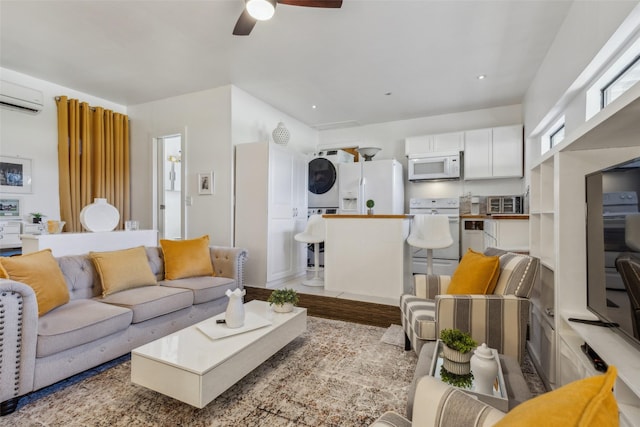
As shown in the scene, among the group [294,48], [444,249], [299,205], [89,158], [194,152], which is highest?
[294,48]

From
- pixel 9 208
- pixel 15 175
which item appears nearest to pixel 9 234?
pixel 9 208

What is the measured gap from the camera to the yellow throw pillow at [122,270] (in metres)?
2.57

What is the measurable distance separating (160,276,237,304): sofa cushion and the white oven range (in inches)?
106

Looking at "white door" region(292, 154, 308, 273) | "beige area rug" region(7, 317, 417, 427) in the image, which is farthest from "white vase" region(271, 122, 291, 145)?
"beige area rug" region(7, 317, 417, 427)

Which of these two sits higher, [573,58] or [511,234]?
[573,58]

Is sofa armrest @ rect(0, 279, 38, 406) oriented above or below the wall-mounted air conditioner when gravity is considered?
below

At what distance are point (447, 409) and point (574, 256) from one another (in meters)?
1.43

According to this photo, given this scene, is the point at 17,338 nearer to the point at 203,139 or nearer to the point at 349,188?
the point at 203,139

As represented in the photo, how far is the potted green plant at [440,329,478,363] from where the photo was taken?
4.47 ft

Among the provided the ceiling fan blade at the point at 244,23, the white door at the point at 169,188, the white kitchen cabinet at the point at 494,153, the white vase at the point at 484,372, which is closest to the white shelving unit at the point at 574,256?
the white vase at the point at 484,372

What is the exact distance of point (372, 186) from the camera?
5398mm

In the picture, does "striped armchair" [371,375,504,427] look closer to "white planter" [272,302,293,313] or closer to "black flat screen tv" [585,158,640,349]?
"black flat screen tv" [585,158,640,349]

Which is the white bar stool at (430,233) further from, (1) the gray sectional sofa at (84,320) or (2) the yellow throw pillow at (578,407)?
(2) the yellow throw pillow at (578,407)

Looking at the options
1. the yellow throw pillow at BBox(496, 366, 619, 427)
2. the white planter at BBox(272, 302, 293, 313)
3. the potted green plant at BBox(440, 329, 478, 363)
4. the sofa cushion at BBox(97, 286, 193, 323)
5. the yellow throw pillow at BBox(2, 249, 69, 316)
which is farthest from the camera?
the white planter at BBox(272, 302, 293, 313)
